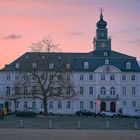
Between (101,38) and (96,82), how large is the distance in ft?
37.9

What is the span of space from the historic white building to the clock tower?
9.03 feet

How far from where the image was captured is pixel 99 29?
115125mm

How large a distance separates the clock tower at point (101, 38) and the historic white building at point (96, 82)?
2.75m

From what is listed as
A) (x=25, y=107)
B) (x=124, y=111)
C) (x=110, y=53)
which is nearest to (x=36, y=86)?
(x=124, y=111)

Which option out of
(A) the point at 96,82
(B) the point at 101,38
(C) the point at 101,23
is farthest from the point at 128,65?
(C) the point at 101,23

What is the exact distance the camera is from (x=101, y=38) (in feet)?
377

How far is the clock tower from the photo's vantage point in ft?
373

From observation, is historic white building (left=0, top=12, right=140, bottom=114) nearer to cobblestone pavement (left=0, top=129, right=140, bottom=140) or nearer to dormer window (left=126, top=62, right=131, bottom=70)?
dormer window (left=126, top=62, right=131, bottom=70)

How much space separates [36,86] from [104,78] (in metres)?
29.5

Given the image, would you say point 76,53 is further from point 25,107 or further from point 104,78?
point 25,107

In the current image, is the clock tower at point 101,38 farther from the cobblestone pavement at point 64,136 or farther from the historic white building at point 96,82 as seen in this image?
the cobblestone pavement at point 64,136

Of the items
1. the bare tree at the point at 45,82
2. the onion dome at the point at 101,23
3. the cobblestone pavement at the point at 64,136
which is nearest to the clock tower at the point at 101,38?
the onion dome at the point at 101,23

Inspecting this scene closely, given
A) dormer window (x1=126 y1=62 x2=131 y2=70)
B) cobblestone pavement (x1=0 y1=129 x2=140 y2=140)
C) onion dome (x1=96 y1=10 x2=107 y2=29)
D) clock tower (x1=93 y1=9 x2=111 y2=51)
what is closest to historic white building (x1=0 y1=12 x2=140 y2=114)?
dormer window (x1=126 y1=62 x2=131 y2=70)

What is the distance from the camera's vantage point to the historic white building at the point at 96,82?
108625mm
